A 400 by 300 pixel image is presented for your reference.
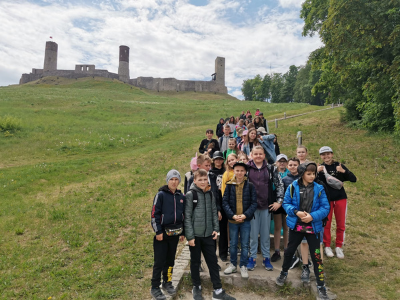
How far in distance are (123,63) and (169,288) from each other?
72431 mm

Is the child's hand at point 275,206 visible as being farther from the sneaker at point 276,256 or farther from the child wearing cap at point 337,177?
the child wearing cap at point 337,177

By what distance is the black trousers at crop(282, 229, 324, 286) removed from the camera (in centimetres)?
410

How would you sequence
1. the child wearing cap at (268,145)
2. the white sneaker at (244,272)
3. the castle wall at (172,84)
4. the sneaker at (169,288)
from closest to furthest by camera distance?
1. the sneaker at (169,288)
2. the white sneaker at (244,272)
3. the child wearing cap at (268,145)
4. the castle wall at (172,84)

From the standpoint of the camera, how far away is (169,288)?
442 centimetres

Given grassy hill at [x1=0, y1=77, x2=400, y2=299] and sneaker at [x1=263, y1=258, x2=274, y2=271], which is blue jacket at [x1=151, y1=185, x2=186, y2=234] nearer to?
grassy hill at [x1=0, y1=77, x2=400, y2=299]

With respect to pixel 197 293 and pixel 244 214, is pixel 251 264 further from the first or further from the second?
pixel 197 293

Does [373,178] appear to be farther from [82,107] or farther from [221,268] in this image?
[82,107]

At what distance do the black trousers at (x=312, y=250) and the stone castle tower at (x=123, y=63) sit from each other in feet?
231

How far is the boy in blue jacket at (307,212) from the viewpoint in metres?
4.17

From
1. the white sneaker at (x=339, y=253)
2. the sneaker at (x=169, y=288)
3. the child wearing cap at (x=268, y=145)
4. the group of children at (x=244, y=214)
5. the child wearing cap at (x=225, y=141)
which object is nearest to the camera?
the group of children at (x=244, y=214)

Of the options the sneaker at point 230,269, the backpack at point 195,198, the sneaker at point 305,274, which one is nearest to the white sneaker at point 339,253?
the sneaker at point 305,274

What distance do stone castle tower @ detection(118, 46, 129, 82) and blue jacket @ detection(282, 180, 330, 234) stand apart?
7023 centimetres

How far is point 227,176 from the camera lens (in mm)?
4961

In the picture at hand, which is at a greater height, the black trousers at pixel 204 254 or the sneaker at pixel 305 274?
the black trousers at pixel 204 254
